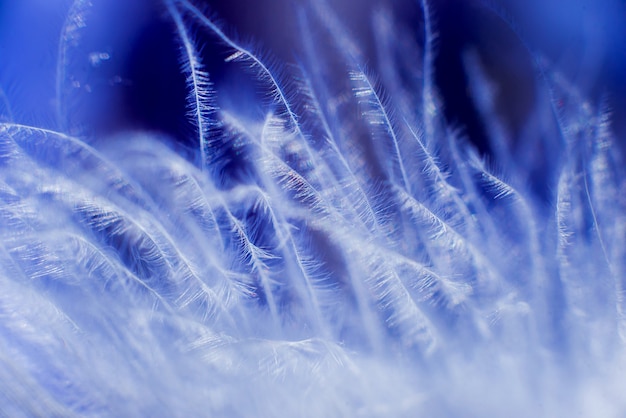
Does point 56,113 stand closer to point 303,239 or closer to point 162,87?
point 162,87

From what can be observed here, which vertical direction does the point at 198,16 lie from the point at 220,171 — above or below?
above

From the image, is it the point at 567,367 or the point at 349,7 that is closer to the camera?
the point at 349,7

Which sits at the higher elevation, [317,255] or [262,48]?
[262,48]

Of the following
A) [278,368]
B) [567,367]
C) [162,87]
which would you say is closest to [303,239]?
[278,368]
